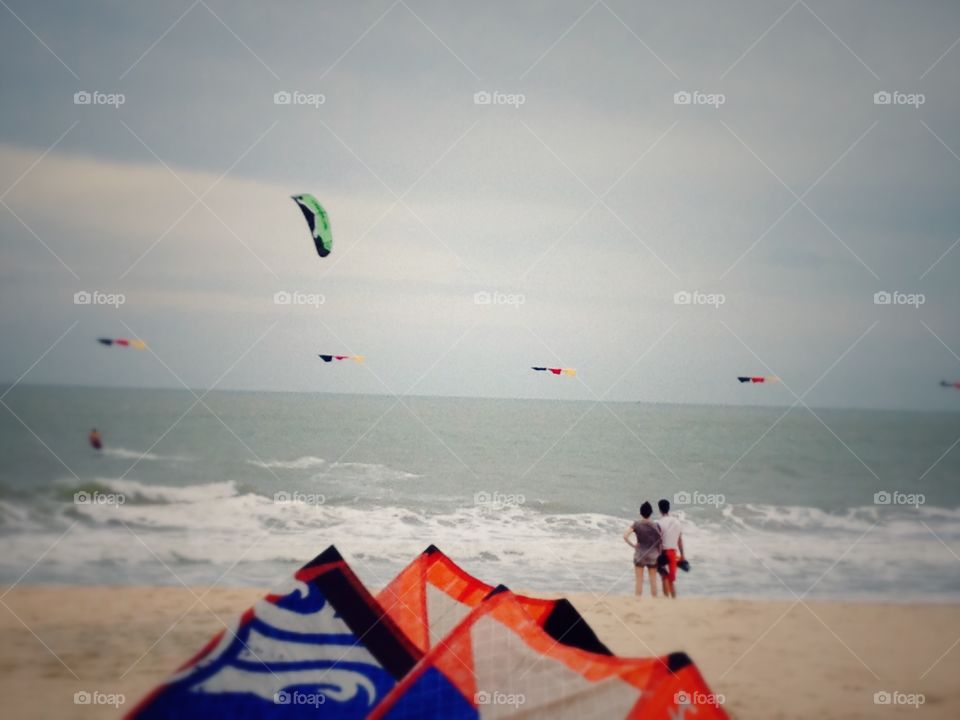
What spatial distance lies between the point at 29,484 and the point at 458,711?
16939mm

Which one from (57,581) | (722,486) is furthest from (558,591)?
(722,486)

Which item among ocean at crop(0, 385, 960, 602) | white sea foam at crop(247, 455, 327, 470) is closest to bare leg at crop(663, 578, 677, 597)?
ocean at crop(0, 385, 960, 602)

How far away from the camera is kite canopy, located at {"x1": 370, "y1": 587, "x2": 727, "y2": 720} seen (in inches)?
131

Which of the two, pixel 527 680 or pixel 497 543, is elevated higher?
pixel 497 543

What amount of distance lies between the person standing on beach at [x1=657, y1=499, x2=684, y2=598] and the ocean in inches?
48.6

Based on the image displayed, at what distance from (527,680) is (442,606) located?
110cm

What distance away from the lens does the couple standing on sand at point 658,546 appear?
9023 mm

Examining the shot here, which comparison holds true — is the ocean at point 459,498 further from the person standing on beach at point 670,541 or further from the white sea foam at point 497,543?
the person standing on beach at point 670,541

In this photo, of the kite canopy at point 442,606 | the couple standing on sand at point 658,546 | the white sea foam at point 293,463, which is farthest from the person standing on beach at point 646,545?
the white sea foam at point 293,463

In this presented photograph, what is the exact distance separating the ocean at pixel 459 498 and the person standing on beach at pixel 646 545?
1.21 metres

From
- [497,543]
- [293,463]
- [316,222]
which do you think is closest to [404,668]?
[316,222]

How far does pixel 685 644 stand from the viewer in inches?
319

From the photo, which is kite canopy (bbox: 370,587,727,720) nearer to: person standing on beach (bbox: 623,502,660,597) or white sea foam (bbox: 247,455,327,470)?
person standing on beach (bbox: 623,502,660,597)

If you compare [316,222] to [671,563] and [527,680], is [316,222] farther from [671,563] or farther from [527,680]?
[671,563]
